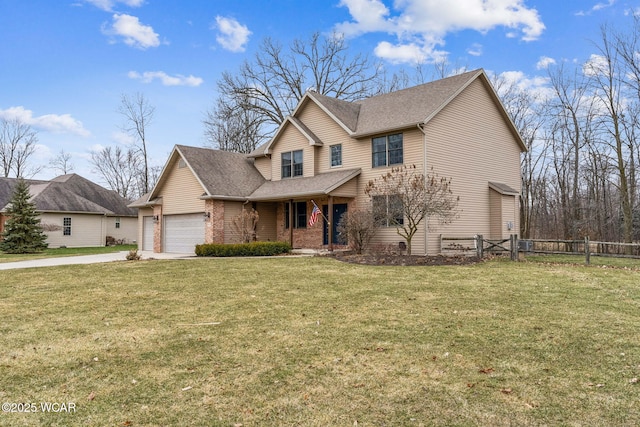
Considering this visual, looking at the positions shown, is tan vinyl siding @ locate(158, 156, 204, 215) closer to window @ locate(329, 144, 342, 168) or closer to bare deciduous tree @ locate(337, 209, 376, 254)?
window @ locate(329, 144, 342, 168)

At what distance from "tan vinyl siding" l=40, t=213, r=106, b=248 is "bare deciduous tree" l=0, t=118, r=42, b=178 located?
→ 74.2ft

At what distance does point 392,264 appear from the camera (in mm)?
14602

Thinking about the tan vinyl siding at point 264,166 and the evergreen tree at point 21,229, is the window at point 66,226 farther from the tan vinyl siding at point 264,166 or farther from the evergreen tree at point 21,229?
the tan vinyl siding at point 264,166

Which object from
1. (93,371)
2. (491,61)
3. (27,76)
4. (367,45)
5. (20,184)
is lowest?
(93,371)

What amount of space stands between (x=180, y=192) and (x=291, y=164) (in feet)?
21.0

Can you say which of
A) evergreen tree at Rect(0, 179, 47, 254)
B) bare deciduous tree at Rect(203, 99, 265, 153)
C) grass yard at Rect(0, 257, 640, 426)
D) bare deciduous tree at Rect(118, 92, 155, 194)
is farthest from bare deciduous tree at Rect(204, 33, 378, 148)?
grass yard at Rect(0, 257, 640, 426)

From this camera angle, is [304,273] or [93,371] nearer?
[93,371]

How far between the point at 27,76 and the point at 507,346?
30892 mm

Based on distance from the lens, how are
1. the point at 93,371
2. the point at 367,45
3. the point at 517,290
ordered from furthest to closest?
1. the point at 367,45
2. the point at 517,290
3. the point at 93,371

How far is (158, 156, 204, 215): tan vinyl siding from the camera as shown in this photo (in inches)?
910

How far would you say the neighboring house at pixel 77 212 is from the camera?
32469mm

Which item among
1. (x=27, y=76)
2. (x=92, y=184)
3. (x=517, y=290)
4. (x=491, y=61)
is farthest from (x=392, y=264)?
(x=92, y=184)

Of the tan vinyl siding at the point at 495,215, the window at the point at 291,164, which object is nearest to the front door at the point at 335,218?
the window at the point at 291,164

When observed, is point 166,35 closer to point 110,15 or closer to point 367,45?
point 110,15
